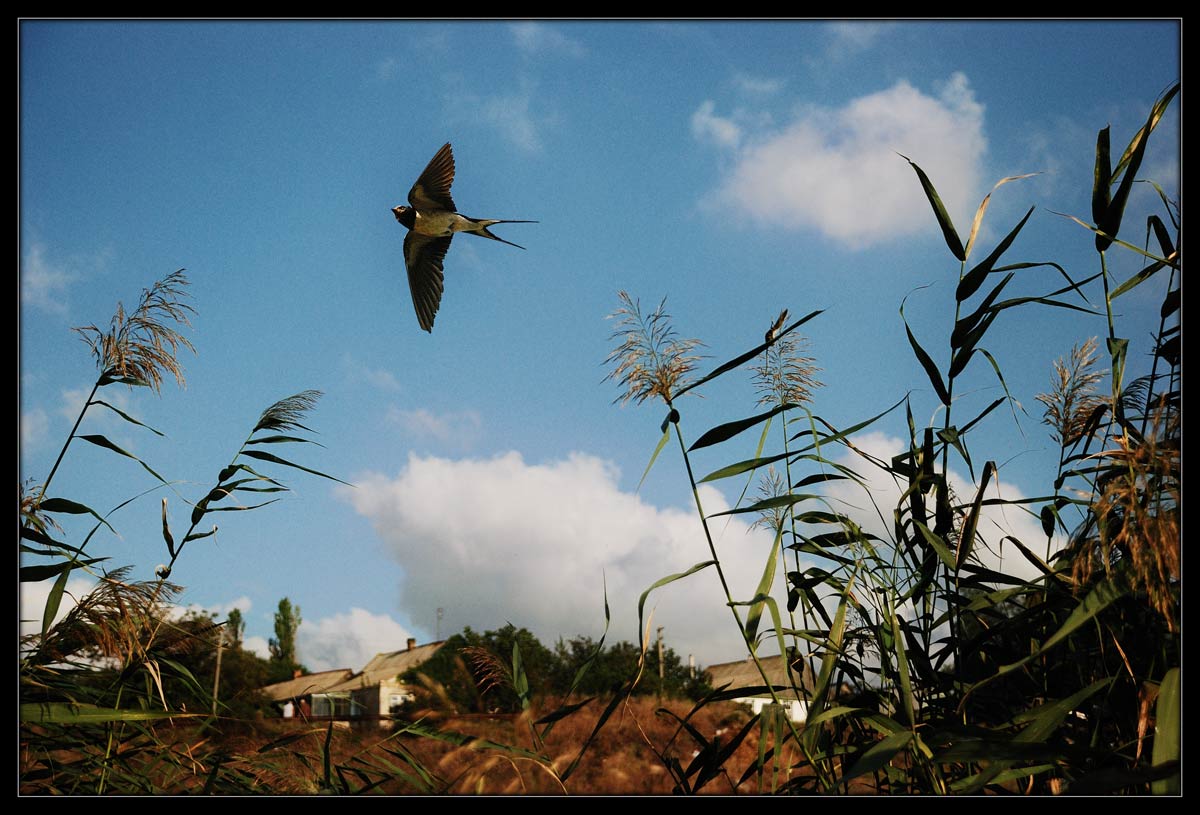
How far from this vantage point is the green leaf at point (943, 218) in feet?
7.09

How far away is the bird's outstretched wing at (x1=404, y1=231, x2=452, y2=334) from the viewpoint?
5305 mm

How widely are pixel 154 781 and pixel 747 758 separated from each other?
2.53 m

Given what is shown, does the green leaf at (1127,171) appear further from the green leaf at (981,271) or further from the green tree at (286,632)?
the green tree at (286,632)

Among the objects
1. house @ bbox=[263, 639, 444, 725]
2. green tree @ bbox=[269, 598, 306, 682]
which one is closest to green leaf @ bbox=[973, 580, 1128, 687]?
house @ bbox=[263, 639, 444, 725]

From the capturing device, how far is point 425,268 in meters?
5.56

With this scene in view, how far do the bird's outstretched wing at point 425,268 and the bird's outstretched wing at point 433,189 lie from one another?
196 mm

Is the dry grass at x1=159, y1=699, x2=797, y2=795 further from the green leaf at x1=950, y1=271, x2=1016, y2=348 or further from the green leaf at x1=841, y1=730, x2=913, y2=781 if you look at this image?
the green leaf at x1=950, y1=271, x2=1016, y2=348

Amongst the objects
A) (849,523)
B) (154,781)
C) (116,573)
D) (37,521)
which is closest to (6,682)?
(116,573)

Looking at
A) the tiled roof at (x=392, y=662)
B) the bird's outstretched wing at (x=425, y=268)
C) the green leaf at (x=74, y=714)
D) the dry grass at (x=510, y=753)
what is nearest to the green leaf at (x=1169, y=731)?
the dry grass at (x=510, y=753)

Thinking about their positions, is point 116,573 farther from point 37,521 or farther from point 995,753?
point 995,753

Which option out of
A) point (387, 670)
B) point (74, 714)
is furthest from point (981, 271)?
point (387, 670)

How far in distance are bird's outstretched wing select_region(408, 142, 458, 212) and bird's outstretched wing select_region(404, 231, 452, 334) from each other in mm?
196
